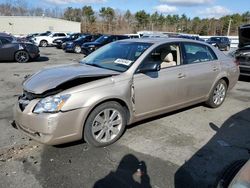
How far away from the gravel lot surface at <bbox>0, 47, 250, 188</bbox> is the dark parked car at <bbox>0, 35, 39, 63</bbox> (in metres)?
9.40

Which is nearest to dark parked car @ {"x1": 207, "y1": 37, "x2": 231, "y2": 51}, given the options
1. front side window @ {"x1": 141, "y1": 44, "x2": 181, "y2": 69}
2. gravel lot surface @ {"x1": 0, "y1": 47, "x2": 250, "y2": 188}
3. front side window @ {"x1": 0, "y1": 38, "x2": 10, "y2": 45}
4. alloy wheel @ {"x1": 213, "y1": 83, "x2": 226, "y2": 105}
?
front side window @ {"x1": 0, "y1": 38, "x2": 10, "y2": 45}

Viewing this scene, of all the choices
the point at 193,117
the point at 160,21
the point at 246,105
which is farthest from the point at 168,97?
the point at 160,21

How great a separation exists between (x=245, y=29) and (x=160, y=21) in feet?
247

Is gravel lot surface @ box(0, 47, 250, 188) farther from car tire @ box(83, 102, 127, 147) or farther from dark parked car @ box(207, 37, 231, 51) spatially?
dark parked car @ box(207, 37, 231, 51)

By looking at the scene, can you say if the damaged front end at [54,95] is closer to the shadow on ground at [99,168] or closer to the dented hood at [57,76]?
the dented hood at [57,76]

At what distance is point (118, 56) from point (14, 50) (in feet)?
35.4

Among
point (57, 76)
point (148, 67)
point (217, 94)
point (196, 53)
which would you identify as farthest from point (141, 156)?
point (217, 94)

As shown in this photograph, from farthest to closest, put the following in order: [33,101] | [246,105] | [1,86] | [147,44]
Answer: [1,86] → [246,105] → [147,44] → [33,101]

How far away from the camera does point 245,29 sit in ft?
30.1

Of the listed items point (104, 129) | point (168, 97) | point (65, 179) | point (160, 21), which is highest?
point (160, 21)

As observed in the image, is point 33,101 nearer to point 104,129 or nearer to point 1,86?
point 104,129

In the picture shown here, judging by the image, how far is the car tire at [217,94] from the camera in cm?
581

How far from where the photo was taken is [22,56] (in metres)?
14.0

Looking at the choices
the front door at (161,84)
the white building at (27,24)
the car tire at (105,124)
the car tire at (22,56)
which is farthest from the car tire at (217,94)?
the white building at (27,24)
